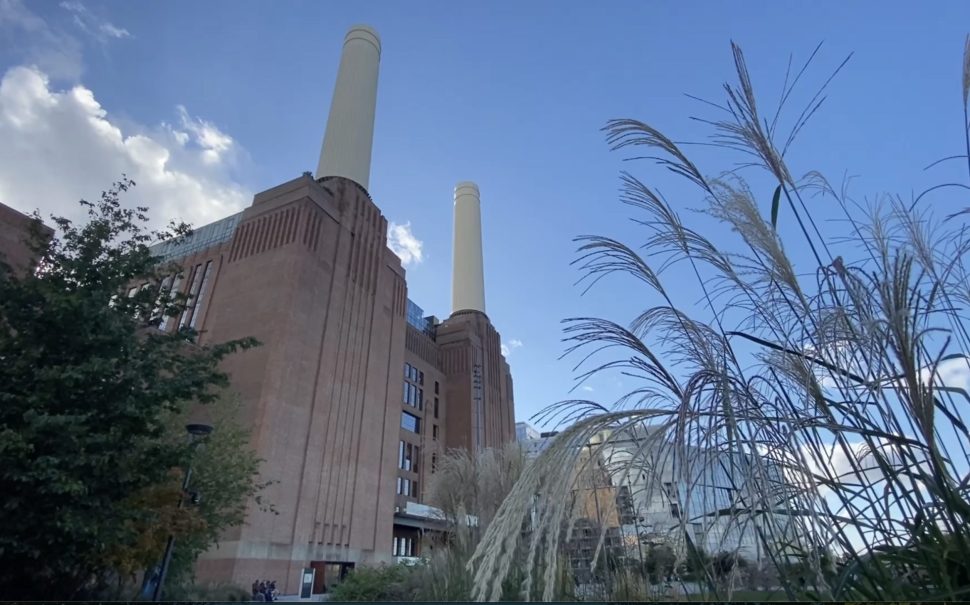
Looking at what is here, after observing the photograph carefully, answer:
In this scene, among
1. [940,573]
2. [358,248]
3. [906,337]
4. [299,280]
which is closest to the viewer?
[940,573]

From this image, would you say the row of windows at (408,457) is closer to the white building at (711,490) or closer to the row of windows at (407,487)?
the row of windows at (407,487)

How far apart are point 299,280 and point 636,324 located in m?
26.8

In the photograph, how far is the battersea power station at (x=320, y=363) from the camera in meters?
23.5

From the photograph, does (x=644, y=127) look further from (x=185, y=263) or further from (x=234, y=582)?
(x=185, y=263)

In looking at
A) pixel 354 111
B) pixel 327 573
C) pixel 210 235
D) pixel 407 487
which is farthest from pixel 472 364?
pixel 327 573

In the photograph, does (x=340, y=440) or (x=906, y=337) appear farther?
(x=340, y=440)

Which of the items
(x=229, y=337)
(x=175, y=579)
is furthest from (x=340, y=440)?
(x=175, y=579)

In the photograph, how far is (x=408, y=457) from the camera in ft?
132

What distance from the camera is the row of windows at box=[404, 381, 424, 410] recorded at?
140 ft

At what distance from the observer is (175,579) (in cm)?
1287

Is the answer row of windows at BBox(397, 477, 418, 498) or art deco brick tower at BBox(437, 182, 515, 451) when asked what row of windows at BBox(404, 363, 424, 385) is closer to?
art deco brick tower at BBox(437, 182, 515, 451)

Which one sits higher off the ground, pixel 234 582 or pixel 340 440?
pixel 340 440

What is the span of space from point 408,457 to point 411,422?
2948 millimetres

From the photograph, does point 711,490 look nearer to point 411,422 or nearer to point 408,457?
point 408,457
